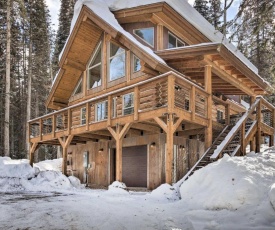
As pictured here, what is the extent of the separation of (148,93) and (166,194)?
192 inches

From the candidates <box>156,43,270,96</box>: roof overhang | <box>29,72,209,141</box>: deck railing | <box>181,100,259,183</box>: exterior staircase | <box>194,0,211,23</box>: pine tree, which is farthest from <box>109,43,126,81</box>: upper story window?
<box>194,0,211,23</box>: pine tree

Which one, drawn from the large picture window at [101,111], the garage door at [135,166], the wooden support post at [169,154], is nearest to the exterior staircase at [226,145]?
the wooden support post at [169,154]

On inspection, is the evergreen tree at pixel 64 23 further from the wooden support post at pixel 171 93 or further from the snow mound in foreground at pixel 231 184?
the snow mound in foreground at pixel 231 184

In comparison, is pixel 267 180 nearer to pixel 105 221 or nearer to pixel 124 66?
pixel 105 221

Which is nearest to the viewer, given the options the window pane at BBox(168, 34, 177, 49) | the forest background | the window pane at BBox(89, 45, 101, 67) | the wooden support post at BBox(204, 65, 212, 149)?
the wooden support post at BBox(204, 65, 212, 149)

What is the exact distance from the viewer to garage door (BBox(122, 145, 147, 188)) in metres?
13.0

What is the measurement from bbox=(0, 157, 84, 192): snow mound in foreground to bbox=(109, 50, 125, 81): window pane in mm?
5540

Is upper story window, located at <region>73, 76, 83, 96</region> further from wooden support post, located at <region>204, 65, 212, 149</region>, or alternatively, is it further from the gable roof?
wooden support post, located at <region>204, 65, 212, 149</region>

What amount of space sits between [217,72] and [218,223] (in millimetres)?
7922

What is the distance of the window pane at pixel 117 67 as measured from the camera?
1394 cm

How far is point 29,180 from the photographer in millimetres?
13344

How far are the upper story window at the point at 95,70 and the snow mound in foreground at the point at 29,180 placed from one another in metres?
5.26

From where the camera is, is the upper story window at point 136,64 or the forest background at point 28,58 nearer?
the upper story window at point 136,64

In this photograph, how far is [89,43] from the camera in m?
15.5
